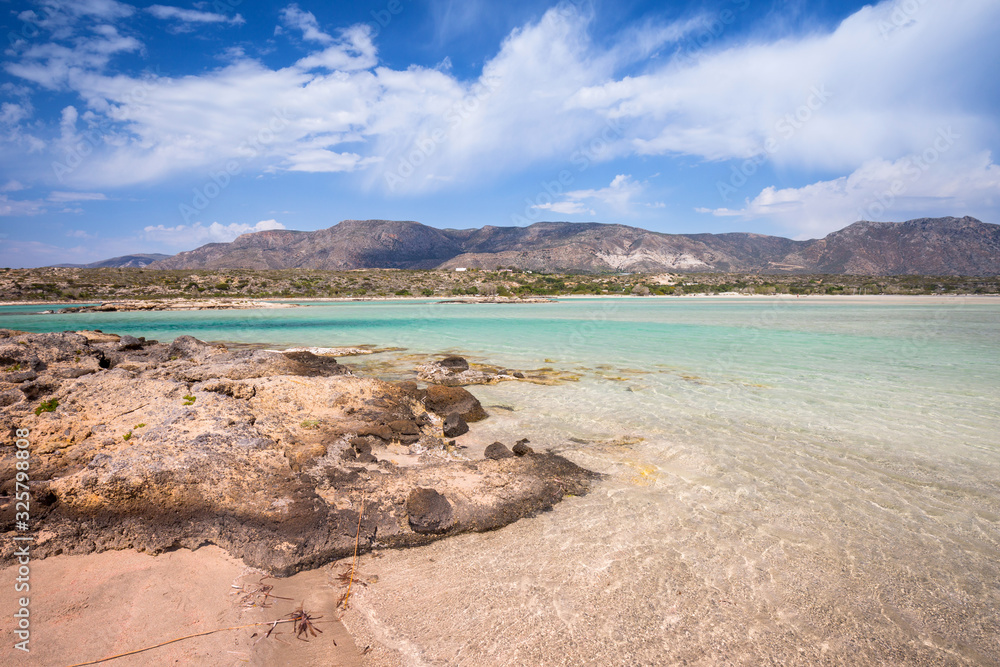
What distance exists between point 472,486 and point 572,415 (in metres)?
3.95

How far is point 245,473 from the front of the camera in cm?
456

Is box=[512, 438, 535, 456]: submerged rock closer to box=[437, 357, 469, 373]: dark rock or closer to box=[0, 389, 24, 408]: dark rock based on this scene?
box=[437, 357, 469, 373]: dark rock

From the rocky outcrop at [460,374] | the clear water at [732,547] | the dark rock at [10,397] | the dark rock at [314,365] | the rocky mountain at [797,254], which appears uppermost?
the rocky mountain at [797,254]

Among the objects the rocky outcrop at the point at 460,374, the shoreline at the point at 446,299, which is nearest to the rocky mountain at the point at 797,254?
the shoreline at the point at 446,299

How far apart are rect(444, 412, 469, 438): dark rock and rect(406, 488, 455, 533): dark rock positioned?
269cm

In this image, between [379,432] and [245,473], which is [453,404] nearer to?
[379,432]

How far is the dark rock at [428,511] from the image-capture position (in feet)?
14.0

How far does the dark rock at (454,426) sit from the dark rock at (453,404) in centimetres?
56

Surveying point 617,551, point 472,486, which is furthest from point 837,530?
point 472,486

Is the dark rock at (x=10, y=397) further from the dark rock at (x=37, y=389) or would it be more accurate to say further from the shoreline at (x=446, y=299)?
the shoreline at (x=446, y=299)

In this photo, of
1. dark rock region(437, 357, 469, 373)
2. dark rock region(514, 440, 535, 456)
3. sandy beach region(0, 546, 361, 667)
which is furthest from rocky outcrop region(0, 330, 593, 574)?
dark rock region(437, 357, 469, 373)

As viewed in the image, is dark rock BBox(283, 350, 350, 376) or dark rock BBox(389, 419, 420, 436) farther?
dark rock BBox(283, 350, 350, 376)

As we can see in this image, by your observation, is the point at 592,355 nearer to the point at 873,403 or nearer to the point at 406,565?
the point at 873,403

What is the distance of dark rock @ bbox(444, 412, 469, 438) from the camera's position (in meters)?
7.30
